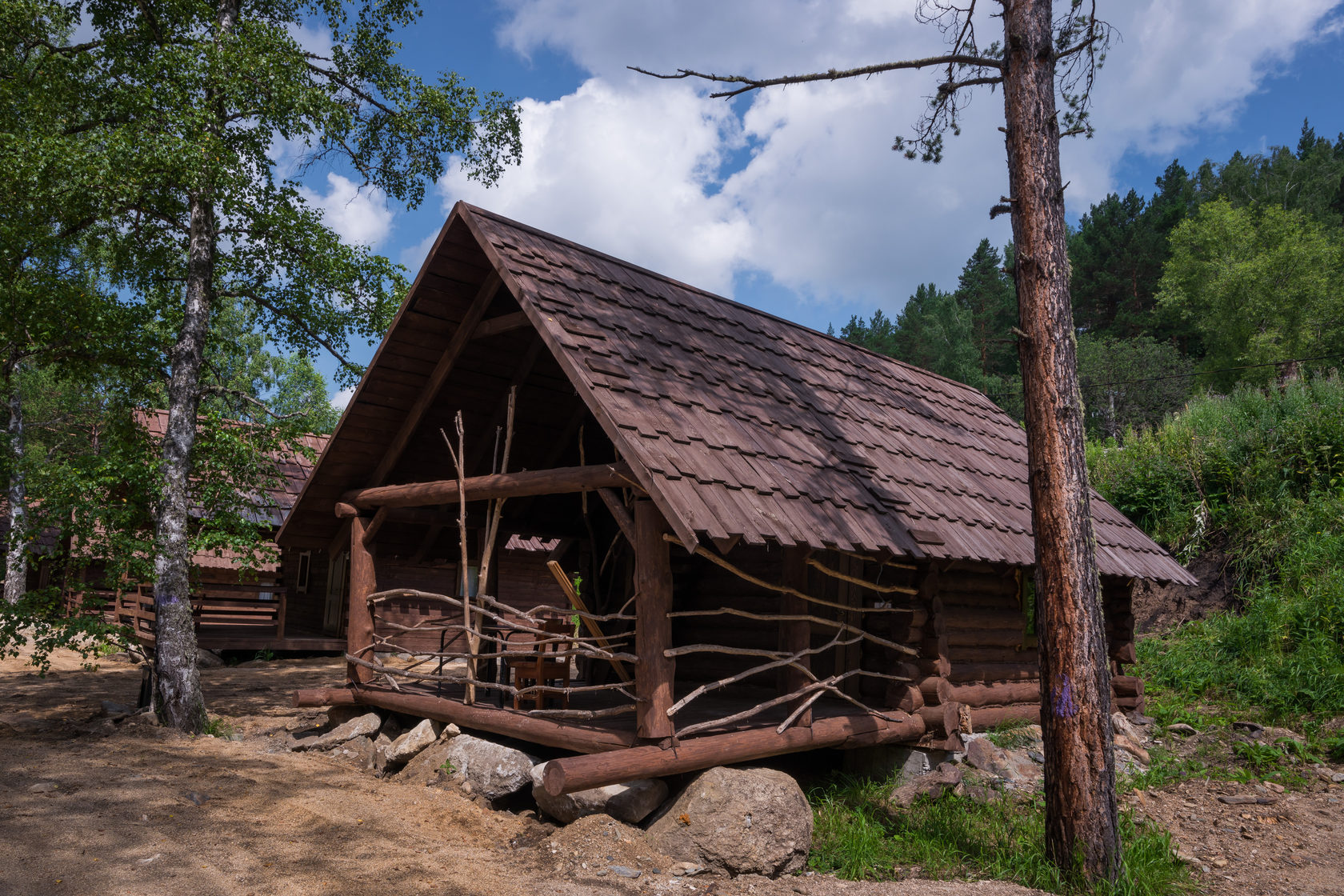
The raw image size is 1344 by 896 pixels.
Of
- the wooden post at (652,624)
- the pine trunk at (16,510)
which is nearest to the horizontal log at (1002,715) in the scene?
the wooden post at (652,624)

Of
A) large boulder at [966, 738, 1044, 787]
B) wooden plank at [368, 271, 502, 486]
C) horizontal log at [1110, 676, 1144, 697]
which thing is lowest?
large boulder at [966, 738, 1044, 787]

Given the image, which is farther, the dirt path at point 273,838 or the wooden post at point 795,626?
the wooden post at point 795,626

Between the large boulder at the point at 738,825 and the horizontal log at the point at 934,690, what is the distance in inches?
94.1

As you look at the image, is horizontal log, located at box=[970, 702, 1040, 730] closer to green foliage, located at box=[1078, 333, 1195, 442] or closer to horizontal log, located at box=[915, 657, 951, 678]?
horizontal log, located at box=[915, 657, 951, 678]

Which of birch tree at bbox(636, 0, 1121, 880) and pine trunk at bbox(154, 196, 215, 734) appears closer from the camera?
birch tree at bbox(636, 0, 1121, 880)

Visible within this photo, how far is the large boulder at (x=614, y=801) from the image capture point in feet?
20.5

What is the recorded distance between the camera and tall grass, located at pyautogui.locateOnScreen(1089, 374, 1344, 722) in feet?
36.9

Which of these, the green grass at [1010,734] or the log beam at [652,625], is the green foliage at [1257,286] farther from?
the log beam at [652,625]

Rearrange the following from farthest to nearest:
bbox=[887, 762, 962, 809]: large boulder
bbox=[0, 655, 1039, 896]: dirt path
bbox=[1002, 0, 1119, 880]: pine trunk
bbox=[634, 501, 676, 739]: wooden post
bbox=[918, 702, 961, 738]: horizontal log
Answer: bbox=[918, 702, 961, 738]: horizontal log
bbox=[887, 762, 962, 809]: large boulder
bbox=[634, 501, 676, 739]: wooden post
bbox=[1002, 0, 1119, 880]: pine trunk
bbox=[0, 655, 1039, 896]: dirt path

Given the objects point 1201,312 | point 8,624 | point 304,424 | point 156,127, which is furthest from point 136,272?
point 1201,312

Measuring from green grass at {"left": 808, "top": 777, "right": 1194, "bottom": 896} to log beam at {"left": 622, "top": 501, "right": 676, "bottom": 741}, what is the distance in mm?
1562

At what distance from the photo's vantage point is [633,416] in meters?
6.11

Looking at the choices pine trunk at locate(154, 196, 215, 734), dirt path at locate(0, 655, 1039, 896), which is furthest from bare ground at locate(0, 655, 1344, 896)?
pine trunk at locate(154, 196, 215, 734)

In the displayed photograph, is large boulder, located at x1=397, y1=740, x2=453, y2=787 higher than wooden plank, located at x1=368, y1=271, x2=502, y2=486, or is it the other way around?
wooden plank, located at x1=368, y1=271, x2=502, y2=486
